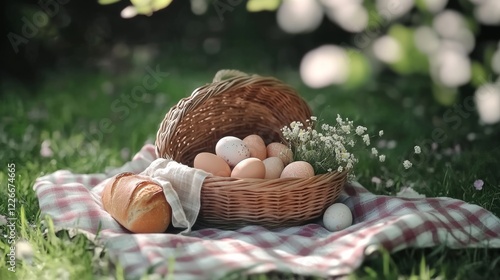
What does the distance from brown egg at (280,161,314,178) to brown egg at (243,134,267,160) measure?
0.21m

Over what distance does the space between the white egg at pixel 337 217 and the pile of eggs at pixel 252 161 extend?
0.46 ft

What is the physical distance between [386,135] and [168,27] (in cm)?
297

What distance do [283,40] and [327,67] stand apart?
3404 mm

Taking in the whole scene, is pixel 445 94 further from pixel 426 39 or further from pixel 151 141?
pixel 151 141

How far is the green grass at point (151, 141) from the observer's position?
6.42 feet

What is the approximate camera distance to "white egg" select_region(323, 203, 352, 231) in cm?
228

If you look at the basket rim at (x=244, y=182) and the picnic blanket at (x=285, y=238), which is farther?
the basket rim at (x=244, y=182)

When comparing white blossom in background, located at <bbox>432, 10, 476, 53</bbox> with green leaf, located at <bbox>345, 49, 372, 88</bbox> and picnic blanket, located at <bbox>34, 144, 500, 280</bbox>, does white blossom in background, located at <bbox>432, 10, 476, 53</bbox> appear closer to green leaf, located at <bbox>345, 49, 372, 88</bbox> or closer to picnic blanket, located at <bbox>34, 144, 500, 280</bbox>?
green leaf, located at <bbox>345, 49, 372, 88</bbox>

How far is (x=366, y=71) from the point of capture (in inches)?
91.9

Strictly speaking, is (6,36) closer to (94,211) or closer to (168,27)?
(168,27)

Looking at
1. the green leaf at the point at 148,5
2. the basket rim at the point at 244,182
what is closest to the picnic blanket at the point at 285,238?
the basket rim at the point at 244,182
